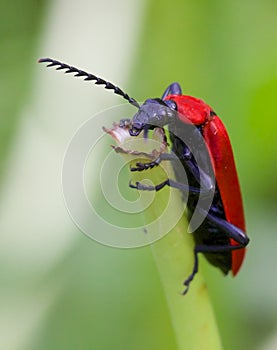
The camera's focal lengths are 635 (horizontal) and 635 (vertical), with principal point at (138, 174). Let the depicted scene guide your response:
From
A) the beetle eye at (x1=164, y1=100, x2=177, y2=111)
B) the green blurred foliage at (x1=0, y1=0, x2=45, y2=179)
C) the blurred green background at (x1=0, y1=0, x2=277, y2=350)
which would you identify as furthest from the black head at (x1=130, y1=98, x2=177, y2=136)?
the green blurred foliage at (x1=0, y1=0, x2=45, y2=179)

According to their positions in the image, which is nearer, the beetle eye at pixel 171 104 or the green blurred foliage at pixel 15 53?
the beetle eye at pixel 171 104

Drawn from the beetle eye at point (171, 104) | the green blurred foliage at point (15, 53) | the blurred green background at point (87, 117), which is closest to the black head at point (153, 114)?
the beetle eye at point (171, 104)

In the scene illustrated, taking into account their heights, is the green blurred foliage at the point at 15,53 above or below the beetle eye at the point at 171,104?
below

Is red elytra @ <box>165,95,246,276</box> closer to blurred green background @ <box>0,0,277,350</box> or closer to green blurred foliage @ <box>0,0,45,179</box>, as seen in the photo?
blurred green background @ <box>0,0,277,350</box>

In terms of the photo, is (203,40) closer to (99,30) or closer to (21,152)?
(99,30)

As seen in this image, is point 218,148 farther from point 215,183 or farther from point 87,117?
point 87,117

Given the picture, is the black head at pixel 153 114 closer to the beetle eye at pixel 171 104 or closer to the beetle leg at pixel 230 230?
the beetle eye at pixel 171 104
